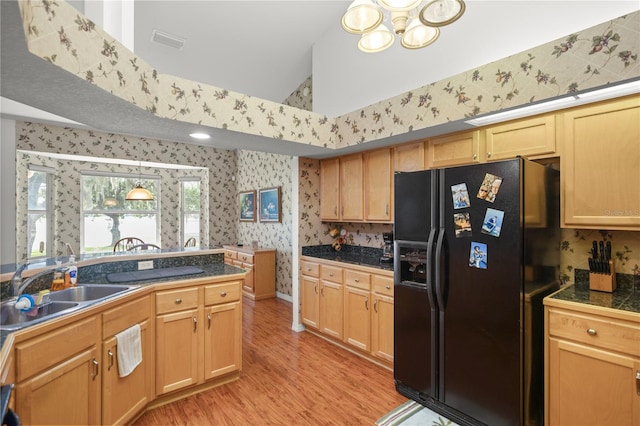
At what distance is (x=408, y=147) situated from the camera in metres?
3.06

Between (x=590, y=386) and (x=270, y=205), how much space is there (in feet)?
16.0

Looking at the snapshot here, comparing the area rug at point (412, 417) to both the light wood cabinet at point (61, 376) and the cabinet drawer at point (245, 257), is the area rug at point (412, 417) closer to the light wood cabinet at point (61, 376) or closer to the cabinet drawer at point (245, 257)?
the light wood cabinet at point (61, 376)

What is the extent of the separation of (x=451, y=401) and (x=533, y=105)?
2.10 meters

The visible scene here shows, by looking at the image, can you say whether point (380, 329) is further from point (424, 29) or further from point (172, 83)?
point (172, 83)

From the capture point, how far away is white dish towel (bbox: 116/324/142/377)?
199 centimetres

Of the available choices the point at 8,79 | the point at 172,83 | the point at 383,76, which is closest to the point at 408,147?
the point at 383,76

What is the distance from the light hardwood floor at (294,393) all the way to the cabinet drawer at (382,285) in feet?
2.44

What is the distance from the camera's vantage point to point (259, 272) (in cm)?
537

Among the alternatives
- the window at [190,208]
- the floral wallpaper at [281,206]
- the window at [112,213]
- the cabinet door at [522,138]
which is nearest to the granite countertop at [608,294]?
the cabinet door at [522,138]

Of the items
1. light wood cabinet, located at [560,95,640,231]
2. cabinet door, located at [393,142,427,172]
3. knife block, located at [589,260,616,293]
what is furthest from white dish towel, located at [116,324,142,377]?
knife block, located at [589,260,616,293]

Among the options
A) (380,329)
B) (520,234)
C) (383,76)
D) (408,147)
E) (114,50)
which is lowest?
(380,329)

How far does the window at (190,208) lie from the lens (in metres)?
7.18

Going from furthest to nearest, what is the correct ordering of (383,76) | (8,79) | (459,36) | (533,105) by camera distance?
1. (383,76)
2. (459,36)
3. (533,105)
4. (8,79)

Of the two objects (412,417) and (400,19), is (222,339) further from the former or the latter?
(400,19)
